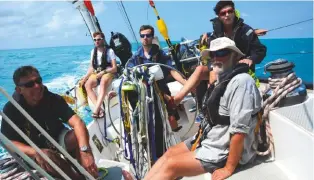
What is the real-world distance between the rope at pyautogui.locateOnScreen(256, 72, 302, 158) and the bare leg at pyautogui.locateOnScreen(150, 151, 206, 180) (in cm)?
50

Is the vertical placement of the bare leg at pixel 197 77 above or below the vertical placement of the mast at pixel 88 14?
below

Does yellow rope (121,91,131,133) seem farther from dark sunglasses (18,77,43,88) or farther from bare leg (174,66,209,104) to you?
dark sunglasses (18,77,43,88)

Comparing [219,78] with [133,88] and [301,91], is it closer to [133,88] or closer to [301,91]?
[301,91]

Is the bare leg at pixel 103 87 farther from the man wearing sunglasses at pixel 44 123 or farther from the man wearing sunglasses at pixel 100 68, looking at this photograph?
the man wearing sunglasses at pixel 44 123

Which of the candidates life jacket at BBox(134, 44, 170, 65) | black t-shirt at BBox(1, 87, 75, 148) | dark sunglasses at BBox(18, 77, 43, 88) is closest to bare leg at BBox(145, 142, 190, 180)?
black t-shirt at BBox(1, 87, 75, 148)

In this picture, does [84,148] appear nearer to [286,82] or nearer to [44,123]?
[44,123]

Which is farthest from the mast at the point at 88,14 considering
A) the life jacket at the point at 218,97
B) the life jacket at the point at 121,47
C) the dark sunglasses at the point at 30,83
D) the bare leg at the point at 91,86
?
the life jacket at the point at 218,97

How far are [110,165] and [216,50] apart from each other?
1.66m

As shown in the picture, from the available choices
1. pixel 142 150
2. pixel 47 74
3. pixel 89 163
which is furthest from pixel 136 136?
pixel 47 74

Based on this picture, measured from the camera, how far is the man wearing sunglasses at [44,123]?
2615 millimetres

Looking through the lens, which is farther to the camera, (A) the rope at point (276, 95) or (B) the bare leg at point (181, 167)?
(A) the rope at point (276, 95)

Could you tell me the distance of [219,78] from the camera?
235 centimetres

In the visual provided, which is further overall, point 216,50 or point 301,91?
point 301,91

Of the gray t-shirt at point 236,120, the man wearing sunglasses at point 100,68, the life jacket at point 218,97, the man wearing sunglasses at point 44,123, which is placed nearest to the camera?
the gray t-shirt at point 236,120
